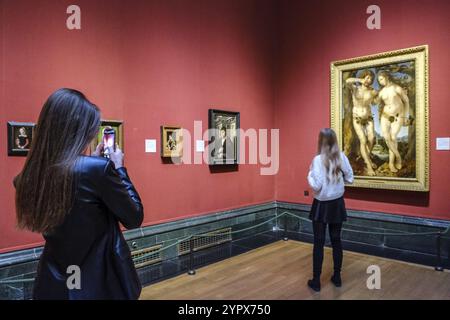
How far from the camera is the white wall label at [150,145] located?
5349mm

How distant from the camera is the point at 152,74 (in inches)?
213

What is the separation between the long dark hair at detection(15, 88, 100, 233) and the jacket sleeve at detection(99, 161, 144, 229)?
0.15m

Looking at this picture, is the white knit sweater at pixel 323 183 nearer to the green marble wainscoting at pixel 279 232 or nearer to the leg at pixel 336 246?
the leg at pixel 336 246

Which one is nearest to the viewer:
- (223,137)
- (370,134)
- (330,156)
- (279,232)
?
(330,156)

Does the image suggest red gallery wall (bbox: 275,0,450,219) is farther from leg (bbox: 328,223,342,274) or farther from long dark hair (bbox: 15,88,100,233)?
long dark hair (bbox: 15,88,100,233)

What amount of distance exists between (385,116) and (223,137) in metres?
2.87

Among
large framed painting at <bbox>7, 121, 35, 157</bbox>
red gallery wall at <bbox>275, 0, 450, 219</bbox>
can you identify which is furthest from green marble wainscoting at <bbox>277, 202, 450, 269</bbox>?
large framed painting at <bbox>7, 121, 35, 157</bbox>

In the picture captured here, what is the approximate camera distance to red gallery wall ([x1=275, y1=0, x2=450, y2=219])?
5750mm

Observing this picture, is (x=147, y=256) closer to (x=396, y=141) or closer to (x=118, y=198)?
(x=118, y=198)

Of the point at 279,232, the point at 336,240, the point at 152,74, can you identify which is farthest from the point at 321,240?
the point at 152,74

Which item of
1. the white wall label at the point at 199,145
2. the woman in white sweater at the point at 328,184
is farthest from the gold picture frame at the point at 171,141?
the woman in white sweater at the point at 328,184

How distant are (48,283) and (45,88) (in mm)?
3139

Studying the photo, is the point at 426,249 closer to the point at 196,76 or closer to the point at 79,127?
the point at 196,76

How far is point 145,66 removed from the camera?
5328 mm
